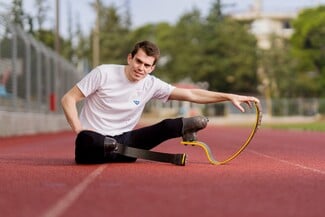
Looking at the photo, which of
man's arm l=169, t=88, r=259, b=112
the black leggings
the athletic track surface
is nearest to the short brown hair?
man's arm l=169, t=88, r=259, b=112

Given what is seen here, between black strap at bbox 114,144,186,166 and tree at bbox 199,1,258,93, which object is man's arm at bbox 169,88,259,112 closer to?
black strap at bbox 114,144,186,166

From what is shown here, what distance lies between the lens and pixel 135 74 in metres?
9.31

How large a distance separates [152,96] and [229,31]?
67.0 meters

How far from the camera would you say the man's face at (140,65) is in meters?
9.12

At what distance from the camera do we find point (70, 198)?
639 cm

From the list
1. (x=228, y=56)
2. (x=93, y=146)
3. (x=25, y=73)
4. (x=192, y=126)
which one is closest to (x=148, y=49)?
(x=192, y=126)

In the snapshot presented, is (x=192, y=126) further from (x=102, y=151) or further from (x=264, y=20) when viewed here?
(x=264, y=20)

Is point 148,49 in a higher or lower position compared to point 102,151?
higher

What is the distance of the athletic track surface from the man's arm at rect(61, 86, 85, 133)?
0.49 meters

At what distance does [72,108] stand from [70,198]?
2.84 meters

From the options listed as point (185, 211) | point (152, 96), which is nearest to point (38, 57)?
point (152, 96)

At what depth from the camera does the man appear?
918 cm

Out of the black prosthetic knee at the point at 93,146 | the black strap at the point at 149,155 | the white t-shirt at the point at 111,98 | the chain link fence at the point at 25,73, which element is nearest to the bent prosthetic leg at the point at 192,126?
the black strap at the point at 149,155

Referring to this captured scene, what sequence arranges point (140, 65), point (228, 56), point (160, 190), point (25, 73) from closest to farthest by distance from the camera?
point (160, 190) → point (140, 65) → point (25, 73) → point (228, 56)
